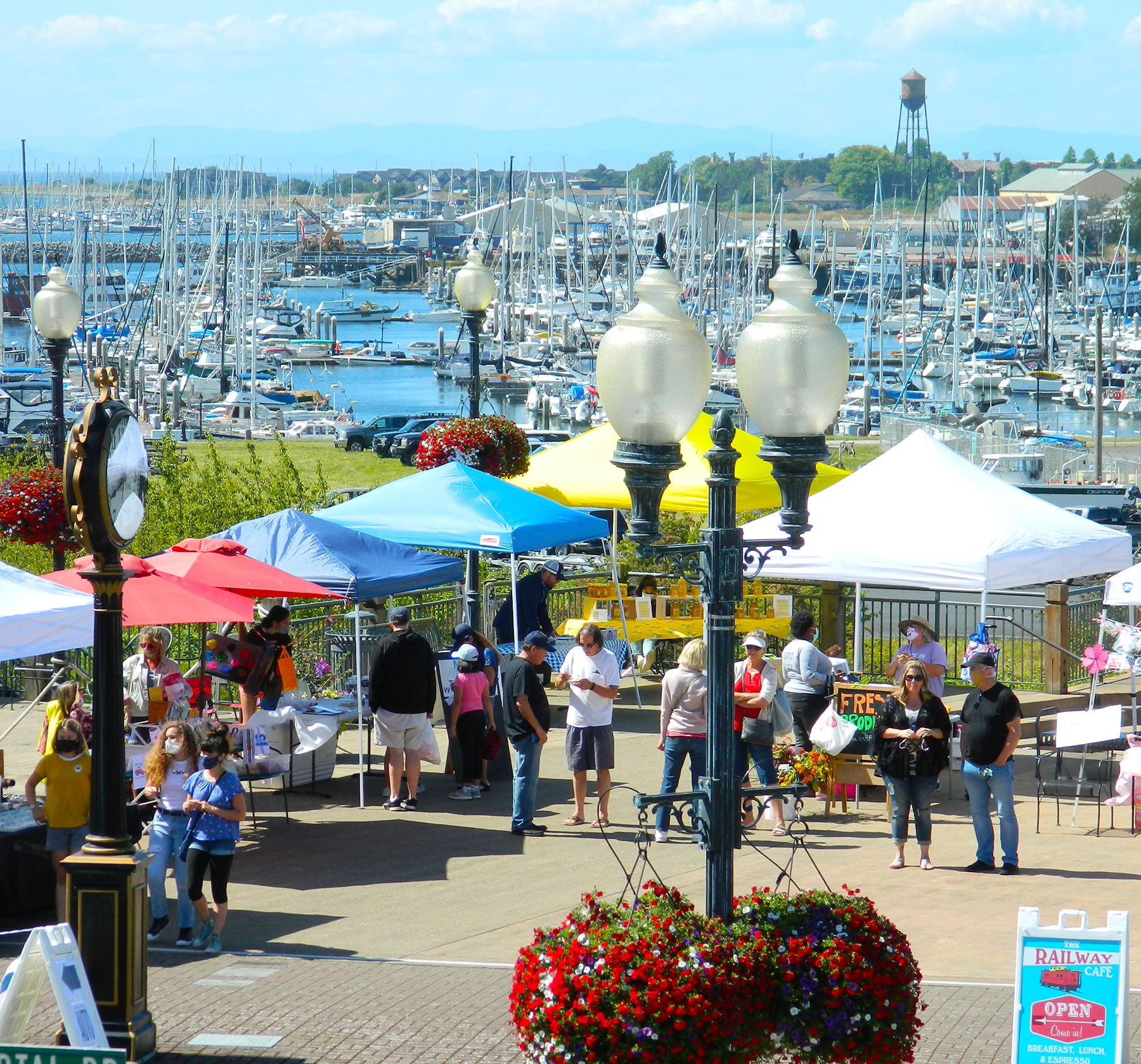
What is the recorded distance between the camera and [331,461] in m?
47.7

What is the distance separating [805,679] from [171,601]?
5.58 meters

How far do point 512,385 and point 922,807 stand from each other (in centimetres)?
6990

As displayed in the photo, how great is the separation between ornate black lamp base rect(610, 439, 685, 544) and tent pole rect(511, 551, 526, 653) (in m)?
8.38

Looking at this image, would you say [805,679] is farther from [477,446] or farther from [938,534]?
[477,446]

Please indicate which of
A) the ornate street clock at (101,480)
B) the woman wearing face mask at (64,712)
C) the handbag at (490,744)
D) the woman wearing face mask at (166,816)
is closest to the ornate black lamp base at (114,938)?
the ornate street clock at (101,480)

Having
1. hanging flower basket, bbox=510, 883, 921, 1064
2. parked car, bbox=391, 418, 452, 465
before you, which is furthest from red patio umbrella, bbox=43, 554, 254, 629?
parked car, bbox=391, 418, 452, 465

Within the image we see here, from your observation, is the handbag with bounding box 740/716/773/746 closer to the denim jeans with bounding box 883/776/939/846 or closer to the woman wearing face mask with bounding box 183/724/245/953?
the denim jeans with bounding box 883/776/939/846

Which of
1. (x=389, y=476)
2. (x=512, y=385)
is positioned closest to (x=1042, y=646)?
(x=389, y=476)

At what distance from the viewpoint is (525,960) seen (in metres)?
6.48

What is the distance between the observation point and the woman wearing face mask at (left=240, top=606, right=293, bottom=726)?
13.9 meters

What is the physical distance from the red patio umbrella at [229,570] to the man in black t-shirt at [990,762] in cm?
555

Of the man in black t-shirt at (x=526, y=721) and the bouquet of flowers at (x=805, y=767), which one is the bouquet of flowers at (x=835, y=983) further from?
the bouquet of flowers at (x=805, y=767)

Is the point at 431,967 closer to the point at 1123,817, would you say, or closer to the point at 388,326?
the point at 1123,817

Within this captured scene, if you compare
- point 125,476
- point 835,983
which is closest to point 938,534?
point 125,476
